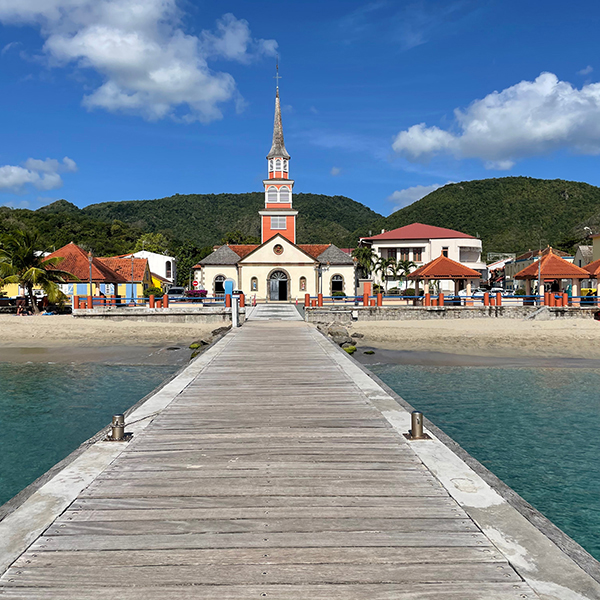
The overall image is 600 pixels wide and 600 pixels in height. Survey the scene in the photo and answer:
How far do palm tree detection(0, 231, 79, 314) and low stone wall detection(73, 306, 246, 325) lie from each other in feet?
13.5

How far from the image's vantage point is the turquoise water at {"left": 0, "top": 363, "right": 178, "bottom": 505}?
9.65 metres

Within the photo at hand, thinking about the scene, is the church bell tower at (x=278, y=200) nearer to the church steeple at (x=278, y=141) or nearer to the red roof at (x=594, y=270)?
the church steeple at (x=278, y=141)

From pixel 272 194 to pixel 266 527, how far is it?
49958 millimetres

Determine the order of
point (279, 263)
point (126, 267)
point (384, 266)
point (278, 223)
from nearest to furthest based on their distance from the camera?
1. point (279, 263)
2. point (278, 223)
3. point (126, 267)
4. point (384, 266)

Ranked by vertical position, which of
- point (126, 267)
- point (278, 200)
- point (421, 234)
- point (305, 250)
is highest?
point (278, 200)

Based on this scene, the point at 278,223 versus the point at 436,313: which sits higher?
the point at 278,223

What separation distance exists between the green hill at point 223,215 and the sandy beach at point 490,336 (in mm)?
84904

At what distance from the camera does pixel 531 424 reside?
12.0 meters

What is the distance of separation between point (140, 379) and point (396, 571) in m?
15.8

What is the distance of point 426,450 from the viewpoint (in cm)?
608

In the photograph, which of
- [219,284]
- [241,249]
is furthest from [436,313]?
[241,249]

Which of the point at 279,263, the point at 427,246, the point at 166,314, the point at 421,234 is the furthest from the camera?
the point at 421,234

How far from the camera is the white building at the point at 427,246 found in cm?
7038

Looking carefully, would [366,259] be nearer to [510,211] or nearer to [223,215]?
[510,211]
